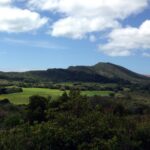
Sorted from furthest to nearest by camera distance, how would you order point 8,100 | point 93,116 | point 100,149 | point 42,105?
point 8,100, point 42,105, point 93,116, point 100,149

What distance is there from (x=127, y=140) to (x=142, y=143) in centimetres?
506

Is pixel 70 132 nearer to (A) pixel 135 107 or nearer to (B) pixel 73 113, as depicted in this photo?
(B) pixel 73 113

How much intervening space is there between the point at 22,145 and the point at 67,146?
3099mm

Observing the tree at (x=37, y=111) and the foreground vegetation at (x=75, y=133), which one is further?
the tree at (x=37, y=111)

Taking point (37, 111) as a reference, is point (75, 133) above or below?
above

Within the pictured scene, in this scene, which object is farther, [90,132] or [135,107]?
[135,107]

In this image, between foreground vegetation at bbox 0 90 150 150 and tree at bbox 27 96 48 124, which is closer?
foreground vegetation at bbox 0 90 150 150

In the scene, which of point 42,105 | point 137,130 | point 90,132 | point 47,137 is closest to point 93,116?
point 90,132

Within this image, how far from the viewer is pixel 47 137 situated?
31594mm

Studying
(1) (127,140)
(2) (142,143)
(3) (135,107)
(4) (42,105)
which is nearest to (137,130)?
(2) (142,143)

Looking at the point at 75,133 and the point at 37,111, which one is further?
the point at 37,111

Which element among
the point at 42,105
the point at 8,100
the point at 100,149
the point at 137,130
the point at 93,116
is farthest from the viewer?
the point at 8,100

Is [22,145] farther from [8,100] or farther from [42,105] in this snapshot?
[8,100]

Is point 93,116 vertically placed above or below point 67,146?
above
